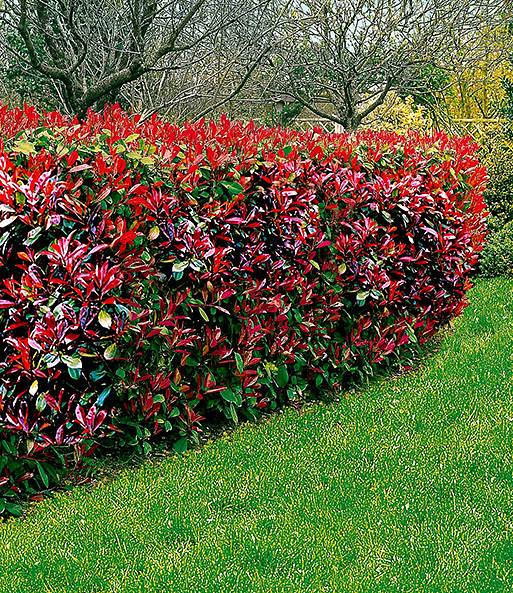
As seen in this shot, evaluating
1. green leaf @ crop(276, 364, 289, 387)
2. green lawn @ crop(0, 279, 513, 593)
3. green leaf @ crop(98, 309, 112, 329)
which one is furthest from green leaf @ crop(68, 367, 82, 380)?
green leaf @ crop(276, 364, 289, 387)

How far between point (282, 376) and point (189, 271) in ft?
3.83

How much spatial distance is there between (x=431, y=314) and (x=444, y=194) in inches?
42.5

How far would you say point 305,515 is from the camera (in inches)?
129

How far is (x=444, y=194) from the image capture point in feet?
18.4

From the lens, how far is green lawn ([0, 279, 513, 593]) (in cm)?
281

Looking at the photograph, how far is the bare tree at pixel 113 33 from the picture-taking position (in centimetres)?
767

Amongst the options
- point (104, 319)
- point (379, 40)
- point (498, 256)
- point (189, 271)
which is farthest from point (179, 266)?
point (379, 40)

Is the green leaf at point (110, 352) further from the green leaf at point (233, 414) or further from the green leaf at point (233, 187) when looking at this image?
the green leaf at point (233, 187)

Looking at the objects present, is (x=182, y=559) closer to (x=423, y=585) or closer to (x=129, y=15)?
(x=423, y=585)

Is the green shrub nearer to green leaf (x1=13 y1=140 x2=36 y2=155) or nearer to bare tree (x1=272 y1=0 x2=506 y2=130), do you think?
bare tree (x1=272 y1=0 x2=506 y2=130)

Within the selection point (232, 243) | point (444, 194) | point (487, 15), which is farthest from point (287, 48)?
point (232, 243)

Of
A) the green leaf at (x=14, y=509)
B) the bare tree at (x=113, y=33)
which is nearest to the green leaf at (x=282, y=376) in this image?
the green leaf at (x=14, y=509)

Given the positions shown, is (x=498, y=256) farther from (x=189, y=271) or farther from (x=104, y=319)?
(x=104, y=319)

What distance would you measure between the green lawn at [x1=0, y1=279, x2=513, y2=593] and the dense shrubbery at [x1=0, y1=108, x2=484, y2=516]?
14.3 inches
